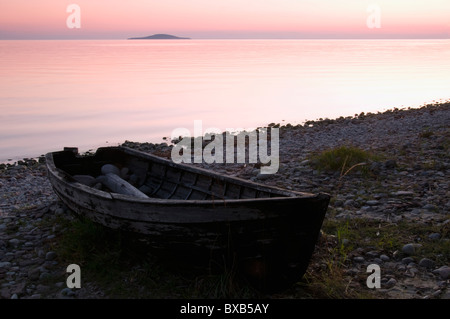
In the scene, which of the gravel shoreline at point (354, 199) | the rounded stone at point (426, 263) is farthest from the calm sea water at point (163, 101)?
the rounded stone at point (426, 263)

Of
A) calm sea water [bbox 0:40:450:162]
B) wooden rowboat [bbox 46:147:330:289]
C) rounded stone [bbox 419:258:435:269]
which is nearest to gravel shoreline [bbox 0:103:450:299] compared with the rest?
rounded stone [bbox 419:258:435:269]

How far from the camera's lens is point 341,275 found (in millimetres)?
6109

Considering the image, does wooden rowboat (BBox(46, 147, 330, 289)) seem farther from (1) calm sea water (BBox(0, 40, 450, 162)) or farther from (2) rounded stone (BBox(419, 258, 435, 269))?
(1) calm sea water (BBox(0, 40, 450, 162))

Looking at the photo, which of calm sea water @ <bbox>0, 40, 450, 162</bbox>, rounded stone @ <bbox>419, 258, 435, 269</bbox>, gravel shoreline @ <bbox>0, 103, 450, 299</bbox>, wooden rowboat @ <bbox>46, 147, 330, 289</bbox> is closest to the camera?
wooden rowboat @ <bbox>46, 147, 330, 289</bbox>

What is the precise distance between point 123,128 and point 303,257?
20.3 m

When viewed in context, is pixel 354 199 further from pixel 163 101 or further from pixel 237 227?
pixel 163 101

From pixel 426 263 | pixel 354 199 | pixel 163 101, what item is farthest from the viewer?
pixel 163 101

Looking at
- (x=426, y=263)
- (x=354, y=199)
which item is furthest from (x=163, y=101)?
(x=426, y=263)

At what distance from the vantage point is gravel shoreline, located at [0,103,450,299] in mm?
6195

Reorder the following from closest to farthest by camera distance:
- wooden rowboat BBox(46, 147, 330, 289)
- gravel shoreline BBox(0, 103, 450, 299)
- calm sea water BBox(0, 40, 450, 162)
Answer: wooden rowboat BBox(46, 147, 330, 289) → gravel shoreline BBox(0, 103, 450, 299) → calm sea water BBox(0, 40, 450, 162)

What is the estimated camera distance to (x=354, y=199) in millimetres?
9289

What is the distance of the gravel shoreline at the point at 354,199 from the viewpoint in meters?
6.20
